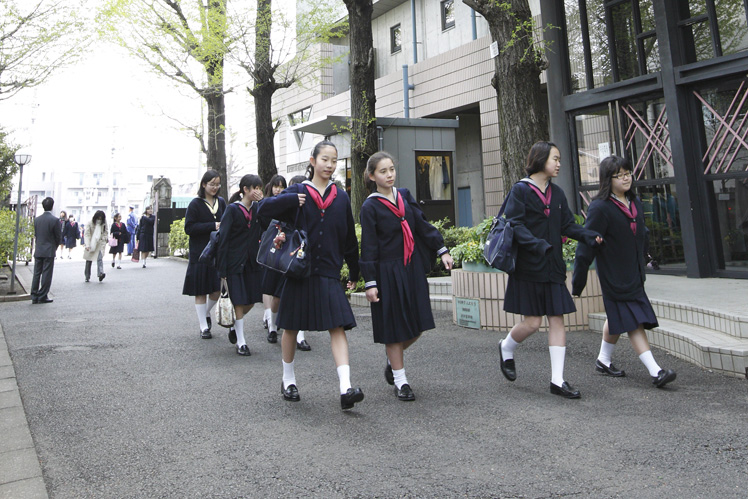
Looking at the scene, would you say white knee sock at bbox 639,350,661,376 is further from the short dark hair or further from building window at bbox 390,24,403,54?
building window at bbox 390,24,403,54

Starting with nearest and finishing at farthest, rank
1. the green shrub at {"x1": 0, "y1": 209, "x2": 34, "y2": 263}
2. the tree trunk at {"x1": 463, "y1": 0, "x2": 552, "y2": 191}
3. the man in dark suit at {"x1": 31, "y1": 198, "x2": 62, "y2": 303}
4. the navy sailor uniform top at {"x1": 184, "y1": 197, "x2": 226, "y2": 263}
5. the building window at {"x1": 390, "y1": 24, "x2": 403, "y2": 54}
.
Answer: the navy sailor uniform top at {"x1": 184, "y1": 197, "x2": 226, "y2": 263}, the tree trunk at {"x1": 463, "y1": 0, "x2": 552, "y2": 191}, the man in dark suit at {"x1": 31, "y1": 198, "x2": 62, "y2": 303}, the green shrub at {"x1": 0, "y1": 209, "x2": 34, "y2": 263}, the building window at {"x1": 390, "y1": 24, "x2": 403, "y2": 54}

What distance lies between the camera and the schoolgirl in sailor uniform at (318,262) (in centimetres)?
387

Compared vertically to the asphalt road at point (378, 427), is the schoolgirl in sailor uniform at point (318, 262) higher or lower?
higher

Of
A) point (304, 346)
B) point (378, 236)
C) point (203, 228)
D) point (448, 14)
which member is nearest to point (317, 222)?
point (378, 236)

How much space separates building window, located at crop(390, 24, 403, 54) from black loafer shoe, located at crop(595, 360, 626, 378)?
18.9m

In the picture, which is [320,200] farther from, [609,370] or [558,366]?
[609,370]

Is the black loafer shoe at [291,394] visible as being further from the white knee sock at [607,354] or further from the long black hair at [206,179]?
the long black hair at [206,179]

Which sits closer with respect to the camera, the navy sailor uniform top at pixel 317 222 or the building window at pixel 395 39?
the navy sailor uniform top at pixel 317 222

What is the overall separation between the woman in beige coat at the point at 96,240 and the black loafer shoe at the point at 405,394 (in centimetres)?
1214

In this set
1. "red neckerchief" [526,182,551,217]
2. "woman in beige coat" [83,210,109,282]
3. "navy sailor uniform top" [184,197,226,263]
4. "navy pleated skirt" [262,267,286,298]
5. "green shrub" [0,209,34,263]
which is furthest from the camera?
"woman in beige coat" [83,210,109,282]

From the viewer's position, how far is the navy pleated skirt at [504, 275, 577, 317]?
161 inches

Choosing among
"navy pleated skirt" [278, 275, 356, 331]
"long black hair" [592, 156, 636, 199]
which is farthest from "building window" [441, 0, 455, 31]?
"navy pleated skirt" [278, 275, 356, 331]

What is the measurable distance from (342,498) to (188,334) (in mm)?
5029

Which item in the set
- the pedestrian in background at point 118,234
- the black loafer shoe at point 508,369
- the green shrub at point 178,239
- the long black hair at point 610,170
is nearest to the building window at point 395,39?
the green shrub at point 178,239
